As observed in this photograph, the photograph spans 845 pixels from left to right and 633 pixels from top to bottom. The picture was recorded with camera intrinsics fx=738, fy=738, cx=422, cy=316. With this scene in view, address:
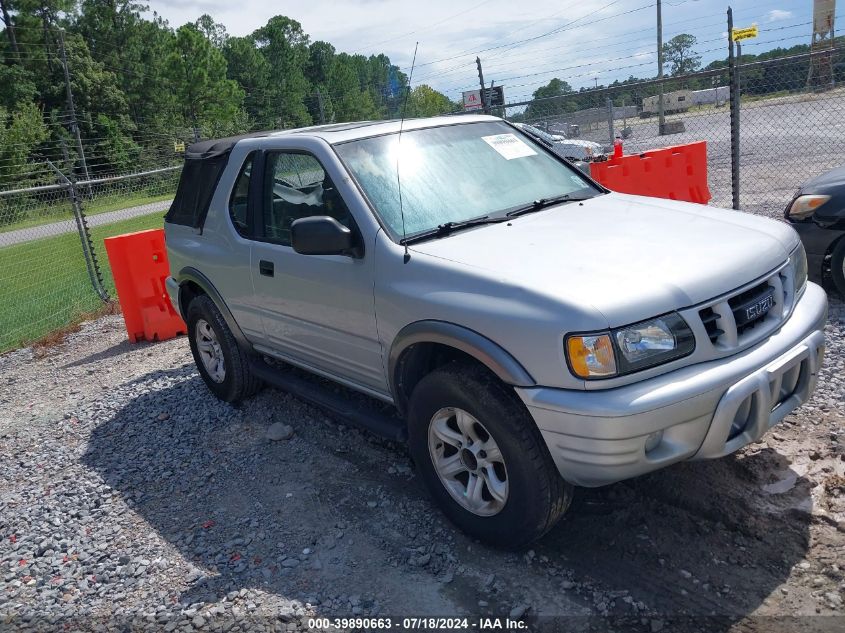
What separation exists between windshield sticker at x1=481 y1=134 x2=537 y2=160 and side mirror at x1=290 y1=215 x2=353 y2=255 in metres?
A: 1.31

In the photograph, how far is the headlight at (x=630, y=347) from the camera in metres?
2.82

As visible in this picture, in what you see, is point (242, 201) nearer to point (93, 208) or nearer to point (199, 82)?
point (93, 208)

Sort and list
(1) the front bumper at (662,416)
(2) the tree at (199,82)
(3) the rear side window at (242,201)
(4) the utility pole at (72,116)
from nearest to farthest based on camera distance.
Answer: (1) the front bumper at (662,416) < (3) the rear side window at (242,201) < (4) the utility pole at (72,116) < (2) the tree at (199,82)

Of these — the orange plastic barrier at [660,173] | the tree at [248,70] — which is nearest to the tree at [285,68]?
the tree at [248,70]

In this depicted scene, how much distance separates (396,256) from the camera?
11.8 feet

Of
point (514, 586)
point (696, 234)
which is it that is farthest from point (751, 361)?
point (514, 586)

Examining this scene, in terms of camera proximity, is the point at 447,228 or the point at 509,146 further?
the point at 509,146

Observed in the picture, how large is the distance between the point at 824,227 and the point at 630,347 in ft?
12.6

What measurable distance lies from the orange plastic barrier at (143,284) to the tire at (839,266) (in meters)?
6.19

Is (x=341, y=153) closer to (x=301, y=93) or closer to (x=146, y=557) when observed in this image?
(x=146, y=557)

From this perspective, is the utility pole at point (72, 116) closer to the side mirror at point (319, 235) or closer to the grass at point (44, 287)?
the grass at point (44, 287)

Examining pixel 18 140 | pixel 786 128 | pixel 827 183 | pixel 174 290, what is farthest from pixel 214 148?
pixel 18 140

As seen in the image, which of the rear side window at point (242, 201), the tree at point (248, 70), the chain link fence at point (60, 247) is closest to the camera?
the rear side window at point (242, 201)

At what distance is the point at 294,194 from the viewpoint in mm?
4480
